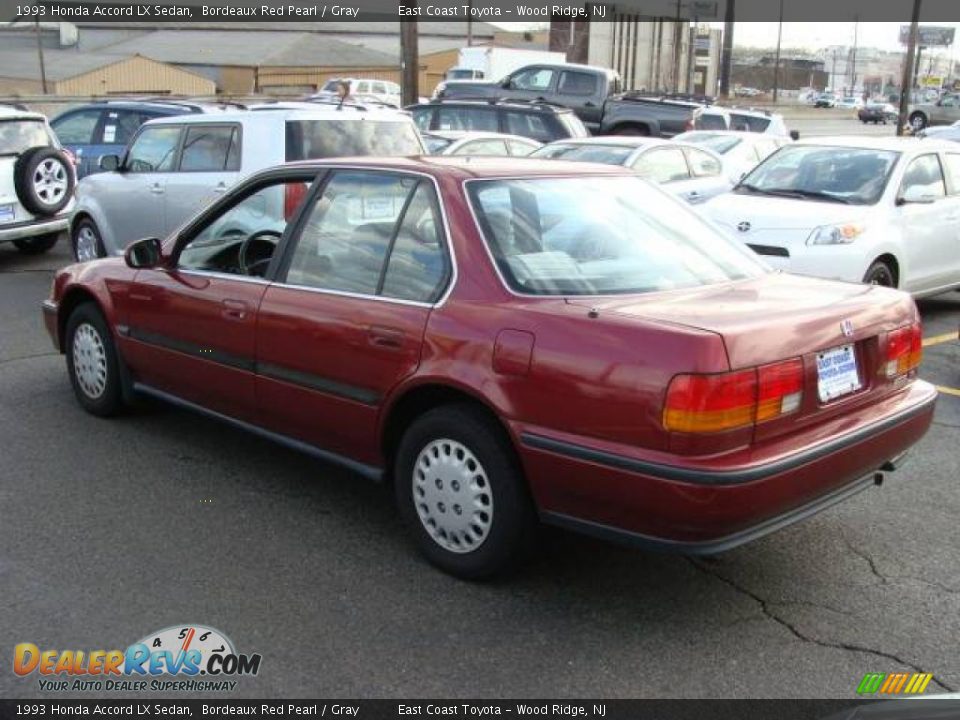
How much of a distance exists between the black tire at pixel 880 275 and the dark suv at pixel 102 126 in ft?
29.8

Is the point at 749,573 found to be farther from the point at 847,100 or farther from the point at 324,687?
the point at 847,100

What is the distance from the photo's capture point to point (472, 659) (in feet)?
11.2

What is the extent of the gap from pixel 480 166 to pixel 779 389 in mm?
1636

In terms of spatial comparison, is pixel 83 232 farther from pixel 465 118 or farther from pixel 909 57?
Answer: pixel 909 57

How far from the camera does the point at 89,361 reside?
586cm

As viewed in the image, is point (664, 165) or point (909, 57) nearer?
point (664, 165)

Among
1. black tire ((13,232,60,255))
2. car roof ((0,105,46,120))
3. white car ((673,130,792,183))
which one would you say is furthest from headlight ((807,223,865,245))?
black tire ((13,232,60,255))

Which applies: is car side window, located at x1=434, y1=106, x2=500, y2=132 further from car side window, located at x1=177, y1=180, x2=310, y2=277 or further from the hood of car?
car side window, located at x1=177, y1=180, x2=310, y2=277

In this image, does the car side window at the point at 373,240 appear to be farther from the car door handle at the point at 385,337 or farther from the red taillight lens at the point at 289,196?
the red taillight lens at the point at 289,196

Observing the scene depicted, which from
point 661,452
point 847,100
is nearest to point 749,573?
point 661,452

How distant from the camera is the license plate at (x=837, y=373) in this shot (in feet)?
11.9

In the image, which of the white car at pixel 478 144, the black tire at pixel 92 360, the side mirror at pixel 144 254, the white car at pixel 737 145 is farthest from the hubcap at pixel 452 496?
the white car at pixel 737 145

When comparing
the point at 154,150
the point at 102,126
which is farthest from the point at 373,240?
the point at 102,126

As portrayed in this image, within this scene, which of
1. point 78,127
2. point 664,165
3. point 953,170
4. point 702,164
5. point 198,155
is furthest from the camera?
point 78,127
